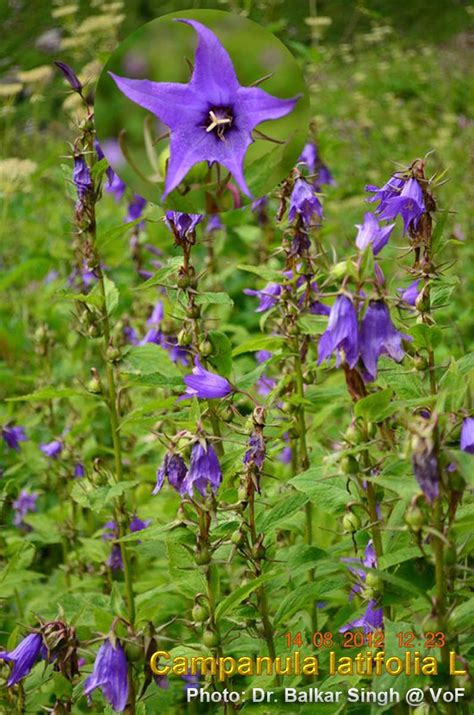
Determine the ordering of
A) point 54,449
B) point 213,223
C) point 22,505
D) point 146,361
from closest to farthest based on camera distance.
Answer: point 146,361 < point 54,449 < point 22,505 < point 213,223

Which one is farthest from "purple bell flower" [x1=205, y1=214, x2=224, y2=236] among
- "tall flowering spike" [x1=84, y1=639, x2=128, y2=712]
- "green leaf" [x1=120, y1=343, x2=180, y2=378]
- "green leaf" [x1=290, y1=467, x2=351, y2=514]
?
"tall flowering spike" [x1=84, y1=639, x2=128, y2=712]

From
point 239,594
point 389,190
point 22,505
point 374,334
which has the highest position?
point 389,190

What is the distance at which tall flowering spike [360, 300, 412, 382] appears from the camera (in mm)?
1224

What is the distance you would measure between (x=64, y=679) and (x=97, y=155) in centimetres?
107

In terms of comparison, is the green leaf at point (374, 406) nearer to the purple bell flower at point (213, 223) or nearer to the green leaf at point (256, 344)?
the green leaf at point (256, 344)

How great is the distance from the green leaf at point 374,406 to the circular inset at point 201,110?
0.34 meters

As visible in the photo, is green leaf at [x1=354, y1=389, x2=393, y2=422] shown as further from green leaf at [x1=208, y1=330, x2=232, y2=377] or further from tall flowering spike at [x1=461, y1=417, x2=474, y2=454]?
green leaf at [x1=208, y1=330, x2=232, y2=377]

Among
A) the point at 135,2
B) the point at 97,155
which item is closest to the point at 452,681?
the point at 97,155

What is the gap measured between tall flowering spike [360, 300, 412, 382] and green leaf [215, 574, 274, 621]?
1.34 feet

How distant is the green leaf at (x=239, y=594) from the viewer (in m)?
1.38

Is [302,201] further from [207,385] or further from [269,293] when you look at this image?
[207,385]

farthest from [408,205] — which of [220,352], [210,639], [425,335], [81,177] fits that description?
[210,639]

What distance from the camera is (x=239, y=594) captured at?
4.64ft

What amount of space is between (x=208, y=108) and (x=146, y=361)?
34.3 inches
